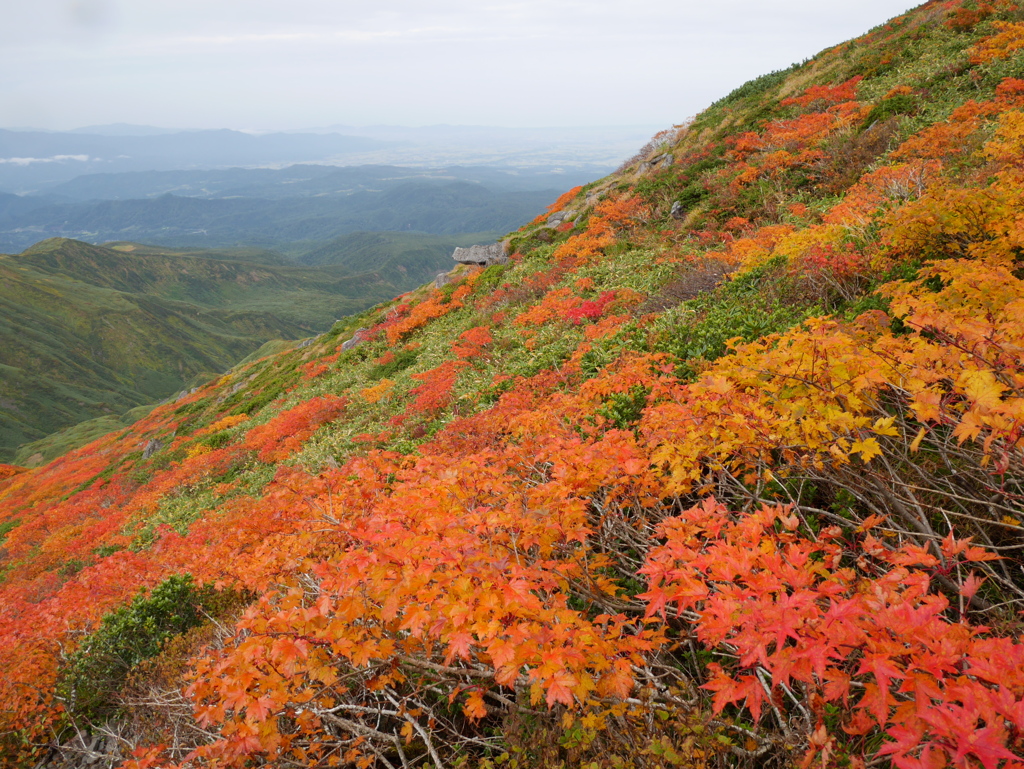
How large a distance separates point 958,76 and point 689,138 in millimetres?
13036

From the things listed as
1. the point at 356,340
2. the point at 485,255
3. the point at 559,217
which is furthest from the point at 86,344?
the point at 559,217

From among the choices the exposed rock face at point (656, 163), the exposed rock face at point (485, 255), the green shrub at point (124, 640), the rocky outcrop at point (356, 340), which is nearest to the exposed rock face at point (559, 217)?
the exposed rock face at point (485, 255)

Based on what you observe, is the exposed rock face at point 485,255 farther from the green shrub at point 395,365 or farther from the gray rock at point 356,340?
the green shrub at point 395,365

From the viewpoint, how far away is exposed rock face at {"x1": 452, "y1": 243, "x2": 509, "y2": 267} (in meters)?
30.3

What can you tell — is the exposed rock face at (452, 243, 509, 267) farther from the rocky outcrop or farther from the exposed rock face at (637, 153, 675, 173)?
the exposed rock face at (637, 153, 675, 173)

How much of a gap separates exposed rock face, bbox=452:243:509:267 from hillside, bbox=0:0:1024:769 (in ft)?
49.1

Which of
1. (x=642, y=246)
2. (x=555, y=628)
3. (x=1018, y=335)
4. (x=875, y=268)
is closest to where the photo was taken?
(x=555, y=628)

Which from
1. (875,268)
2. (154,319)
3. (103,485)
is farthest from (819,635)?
(154,319)

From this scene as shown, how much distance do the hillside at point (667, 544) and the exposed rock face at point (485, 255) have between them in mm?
14970

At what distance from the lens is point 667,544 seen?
3293 millimetres

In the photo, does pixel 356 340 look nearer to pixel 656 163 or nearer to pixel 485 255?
pixel 485 255

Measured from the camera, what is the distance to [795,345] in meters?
4.42

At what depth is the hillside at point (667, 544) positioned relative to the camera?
276 cm

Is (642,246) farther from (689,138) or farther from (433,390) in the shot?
(689,138)
